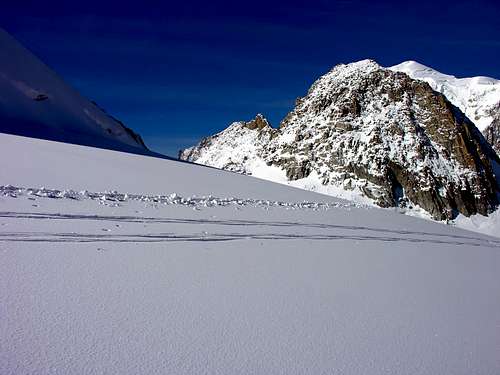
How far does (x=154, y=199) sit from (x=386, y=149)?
140854mm

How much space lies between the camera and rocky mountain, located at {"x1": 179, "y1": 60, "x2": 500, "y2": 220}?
13488cm

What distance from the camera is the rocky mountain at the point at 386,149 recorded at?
13488 centimetres

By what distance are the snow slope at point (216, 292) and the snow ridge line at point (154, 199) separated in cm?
7

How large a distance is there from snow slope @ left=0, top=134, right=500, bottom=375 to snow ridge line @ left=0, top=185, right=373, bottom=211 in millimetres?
71

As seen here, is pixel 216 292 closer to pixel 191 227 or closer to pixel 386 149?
pixel 191 227

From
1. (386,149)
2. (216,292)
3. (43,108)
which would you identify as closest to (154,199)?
(216,292)

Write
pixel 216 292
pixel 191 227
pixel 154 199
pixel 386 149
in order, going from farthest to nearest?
1. pixel 386 149
2. pixel 154 199
3. pixel 191 227
4. pixel 216 292

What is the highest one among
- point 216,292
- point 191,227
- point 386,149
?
point 386,149

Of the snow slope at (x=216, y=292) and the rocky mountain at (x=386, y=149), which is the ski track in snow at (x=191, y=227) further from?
the rocky mountain at (x=386, y=149)

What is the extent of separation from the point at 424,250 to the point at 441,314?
447 cm

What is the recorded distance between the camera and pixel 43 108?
25859 millimetres

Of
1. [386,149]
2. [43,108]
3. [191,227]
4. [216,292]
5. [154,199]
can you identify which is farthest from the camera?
[386,149]

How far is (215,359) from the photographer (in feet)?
12.3

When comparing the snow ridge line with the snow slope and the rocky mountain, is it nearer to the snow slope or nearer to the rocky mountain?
the snow slope
